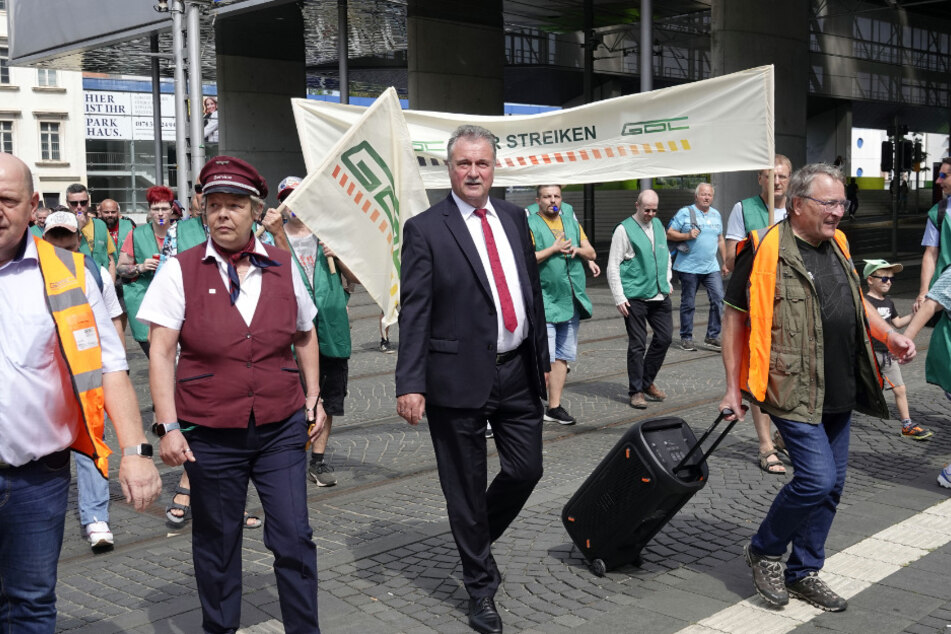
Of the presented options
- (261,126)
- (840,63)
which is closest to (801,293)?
(261,126)

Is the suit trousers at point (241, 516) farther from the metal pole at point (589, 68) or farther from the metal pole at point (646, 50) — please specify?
the metal pole at point (589, 68)

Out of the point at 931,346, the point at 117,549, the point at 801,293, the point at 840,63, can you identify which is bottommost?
the point at 117,549

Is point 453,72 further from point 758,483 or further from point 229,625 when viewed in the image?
point 229,625

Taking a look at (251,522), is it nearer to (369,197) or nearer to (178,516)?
(178,516)

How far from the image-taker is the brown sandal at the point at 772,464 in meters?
6.83

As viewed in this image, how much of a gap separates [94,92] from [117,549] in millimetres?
58716

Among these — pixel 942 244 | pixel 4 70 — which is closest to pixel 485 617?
pixel 942 244

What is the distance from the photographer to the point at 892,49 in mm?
42500

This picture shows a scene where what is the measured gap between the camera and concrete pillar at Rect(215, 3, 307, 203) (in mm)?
27062

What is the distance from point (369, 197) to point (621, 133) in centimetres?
220

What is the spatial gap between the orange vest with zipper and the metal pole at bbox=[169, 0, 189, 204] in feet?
36.6

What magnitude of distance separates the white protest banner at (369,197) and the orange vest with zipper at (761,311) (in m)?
2.01

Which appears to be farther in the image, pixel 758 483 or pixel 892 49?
pixel 892 49

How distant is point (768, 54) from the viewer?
778 inches
